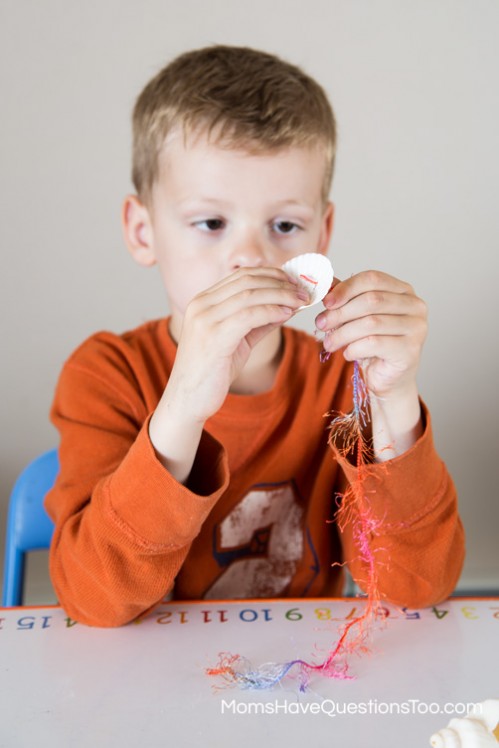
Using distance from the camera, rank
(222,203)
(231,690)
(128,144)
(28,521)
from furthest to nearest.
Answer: (128,144) → (28,521) → (222,203) → (231,690)

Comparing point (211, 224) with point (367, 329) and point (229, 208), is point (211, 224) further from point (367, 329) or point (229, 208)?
point (367, 329)

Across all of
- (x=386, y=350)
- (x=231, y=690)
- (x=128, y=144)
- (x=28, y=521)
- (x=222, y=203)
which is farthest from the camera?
(x=128, y=144)

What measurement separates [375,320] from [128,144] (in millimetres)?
771

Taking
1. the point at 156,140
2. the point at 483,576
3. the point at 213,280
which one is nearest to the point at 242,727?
the point at 213,280

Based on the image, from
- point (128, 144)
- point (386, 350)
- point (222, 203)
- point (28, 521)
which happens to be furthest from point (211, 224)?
point (128, 144)

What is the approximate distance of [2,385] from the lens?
1393 mm

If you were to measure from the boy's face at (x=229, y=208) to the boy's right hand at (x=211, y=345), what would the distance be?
0.15 metres

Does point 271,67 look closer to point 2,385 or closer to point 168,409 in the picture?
point 168,409

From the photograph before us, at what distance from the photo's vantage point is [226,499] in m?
0.89

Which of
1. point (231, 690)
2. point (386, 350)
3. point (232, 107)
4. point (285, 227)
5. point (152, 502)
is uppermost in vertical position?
point (232, 107)

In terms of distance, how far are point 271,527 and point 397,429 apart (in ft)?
0.77

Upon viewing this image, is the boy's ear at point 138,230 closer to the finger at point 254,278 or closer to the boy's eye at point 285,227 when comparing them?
the boy's eye at point 285,227

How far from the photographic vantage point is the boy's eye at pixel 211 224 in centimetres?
83

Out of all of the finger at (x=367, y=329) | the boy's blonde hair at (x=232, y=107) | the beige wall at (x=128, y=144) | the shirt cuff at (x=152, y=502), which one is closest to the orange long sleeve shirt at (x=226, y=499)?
the shirt cuff at (x=152, y=502)
